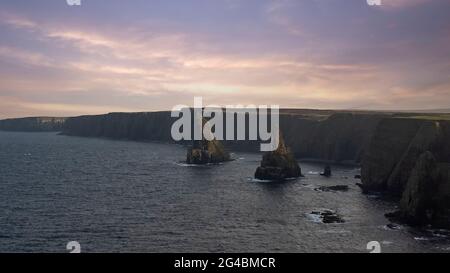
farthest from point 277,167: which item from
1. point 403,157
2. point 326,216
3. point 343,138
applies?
point 343,138

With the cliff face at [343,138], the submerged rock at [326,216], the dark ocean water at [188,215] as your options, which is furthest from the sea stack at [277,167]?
the cliff face at [343,138]

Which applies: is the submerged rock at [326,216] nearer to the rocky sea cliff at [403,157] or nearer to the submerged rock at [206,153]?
the rocky sea cliff at [403,157]

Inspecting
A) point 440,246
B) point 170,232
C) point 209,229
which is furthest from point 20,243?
point 440,246

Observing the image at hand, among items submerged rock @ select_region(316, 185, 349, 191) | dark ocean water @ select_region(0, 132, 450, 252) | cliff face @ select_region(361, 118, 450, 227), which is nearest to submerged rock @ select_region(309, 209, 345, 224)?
dark ocean water @ select_region(0, 132, 450, 252)

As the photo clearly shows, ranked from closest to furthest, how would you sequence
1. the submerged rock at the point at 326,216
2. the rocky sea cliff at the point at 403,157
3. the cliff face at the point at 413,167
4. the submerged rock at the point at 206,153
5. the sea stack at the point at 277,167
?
the cliff face at the point at 413,167, the rocky sea cliff at the point at 403,157, the submerged rock at the point at 326,216, the sea stack at the point at 277,167, the submerged rock at the point at 206,153
